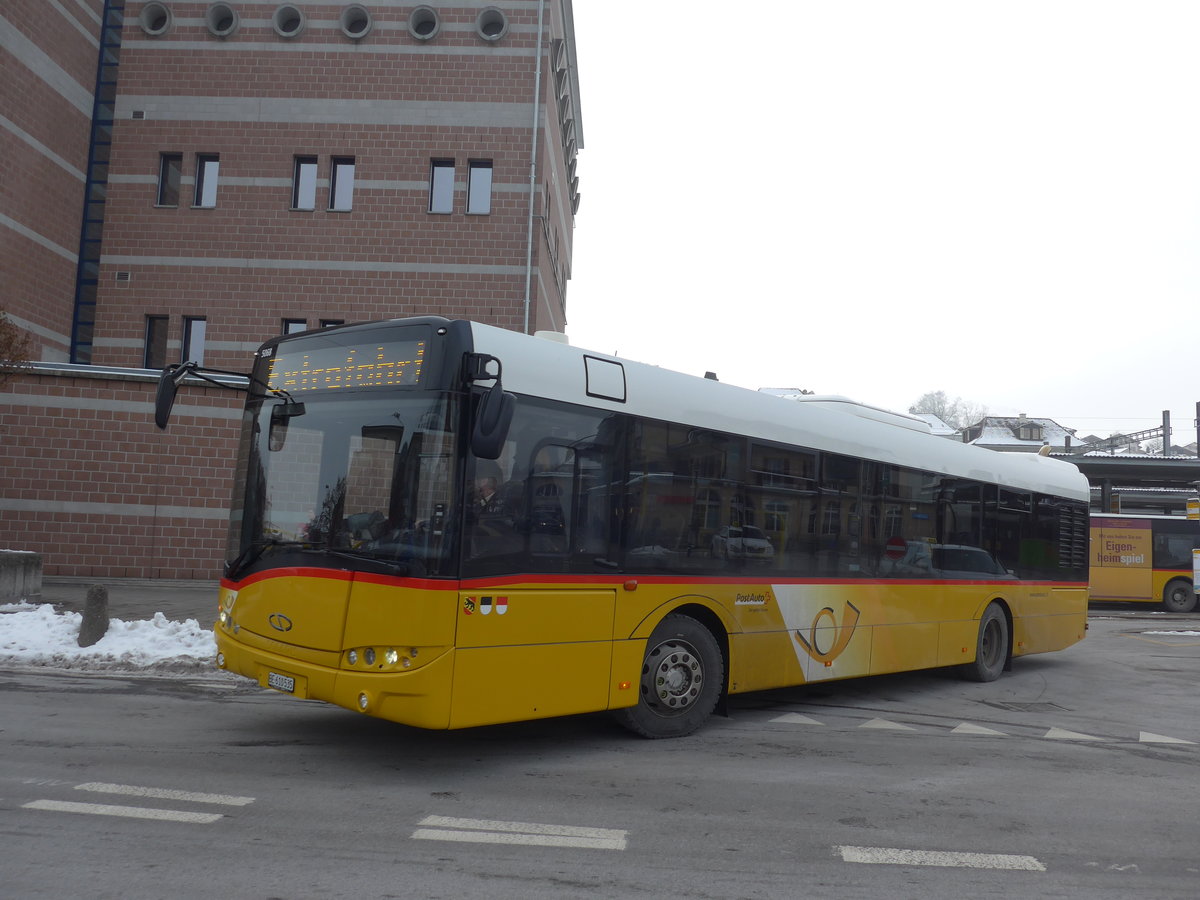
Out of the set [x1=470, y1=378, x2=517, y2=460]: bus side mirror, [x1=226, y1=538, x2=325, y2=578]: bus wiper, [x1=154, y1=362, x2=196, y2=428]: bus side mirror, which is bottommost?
[x1=226, y1=538, x2=325, y2=578]: bus wiper

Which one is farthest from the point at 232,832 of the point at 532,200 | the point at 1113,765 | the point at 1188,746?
the point at 532,200

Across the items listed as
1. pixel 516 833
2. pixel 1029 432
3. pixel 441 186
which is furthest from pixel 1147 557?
pixel 1029 432

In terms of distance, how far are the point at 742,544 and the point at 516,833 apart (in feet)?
11.9

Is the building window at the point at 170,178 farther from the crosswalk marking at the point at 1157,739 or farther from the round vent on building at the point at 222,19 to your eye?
the crosswalk marking at the point at 1157,739

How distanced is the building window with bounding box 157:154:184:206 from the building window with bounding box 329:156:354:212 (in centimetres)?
388

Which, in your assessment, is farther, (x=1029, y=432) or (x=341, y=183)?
(x=1029, y=432)

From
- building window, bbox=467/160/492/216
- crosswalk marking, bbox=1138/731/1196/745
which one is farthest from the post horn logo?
building window, bbox=467/160/492/216

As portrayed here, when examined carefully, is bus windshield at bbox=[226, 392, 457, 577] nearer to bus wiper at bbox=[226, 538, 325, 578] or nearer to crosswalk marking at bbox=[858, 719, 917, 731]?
bus wiper at bbox=[226, 538, 325, 578]

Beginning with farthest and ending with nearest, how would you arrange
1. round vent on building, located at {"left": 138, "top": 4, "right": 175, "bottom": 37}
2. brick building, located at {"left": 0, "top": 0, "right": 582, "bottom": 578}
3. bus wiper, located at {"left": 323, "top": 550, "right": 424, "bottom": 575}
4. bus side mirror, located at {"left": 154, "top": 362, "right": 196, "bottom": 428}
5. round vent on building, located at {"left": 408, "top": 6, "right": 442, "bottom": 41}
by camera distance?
round vent on building, located at {"left": 138, "top": 4, "right": 175, "bottom": 37} → round vent on building, located at {"left": 408, "top": 6, "right": 442, "bottom": 41} → brick building, located at {"left": 0, "top": 0, "right": 582, "bottom": 578} → bus side mirror, located at {"left": 154, "top": 362, "right": 196, "bottom": 428} → bus wiper, located at {"left": 323, "top": 550, "right": 424, "bottom": 575}

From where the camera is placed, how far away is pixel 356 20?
24906mm

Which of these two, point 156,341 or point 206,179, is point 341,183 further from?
point 156,341

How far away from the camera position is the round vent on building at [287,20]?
24.7 meters

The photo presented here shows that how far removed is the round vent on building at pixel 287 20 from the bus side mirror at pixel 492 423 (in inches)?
889

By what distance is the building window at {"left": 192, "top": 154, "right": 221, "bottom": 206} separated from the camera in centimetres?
2497
